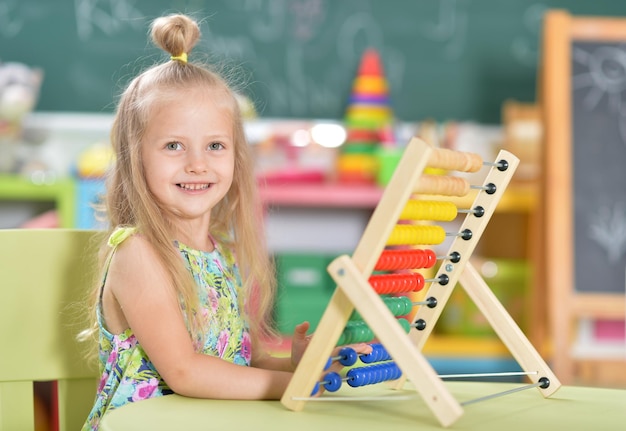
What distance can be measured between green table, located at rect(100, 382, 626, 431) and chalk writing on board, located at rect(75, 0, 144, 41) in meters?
3.13

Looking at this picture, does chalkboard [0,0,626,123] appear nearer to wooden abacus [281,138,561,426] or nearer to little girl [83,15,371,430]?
little girl [83,15,371,430]

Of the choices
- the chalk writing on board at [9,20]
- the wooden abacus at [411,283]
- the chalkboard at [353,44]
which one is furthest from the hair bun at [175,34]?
the chalk writing on board at [9,20]

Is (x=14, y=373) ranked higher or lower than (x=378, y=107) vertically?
lower

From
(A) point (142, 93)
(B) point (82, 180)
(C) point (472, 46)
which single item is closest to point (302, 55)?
(C) point (472, 46)

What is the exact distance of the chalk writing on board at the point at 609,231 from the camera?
11.7 feet

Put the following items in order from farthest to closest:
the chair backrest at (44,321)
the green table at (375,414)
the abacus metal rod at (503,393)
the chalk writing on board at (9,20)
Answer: the chalk writing on board at (9,20)
the chair backrest at (44,321)
the abacus metal rod at (503,393)
the green table at (375,414)

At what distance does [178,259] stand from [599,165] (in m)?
2.55

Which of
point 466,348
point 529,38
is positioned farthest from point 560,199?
point 529,38

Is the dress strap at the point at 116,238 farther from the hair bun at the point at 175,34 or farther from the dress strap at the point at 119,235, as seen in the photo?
the hair bun at the point at 175,34

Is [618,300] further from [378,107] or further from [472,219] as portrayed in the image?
[472,219]

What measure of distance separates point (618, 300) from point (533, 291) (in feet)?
1.13

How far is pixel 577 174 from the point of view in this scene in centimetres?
360

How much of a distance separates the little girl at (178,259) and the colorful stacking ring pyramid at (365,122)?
7.66 ft

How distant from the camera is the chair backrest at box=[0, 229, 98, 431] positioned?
145cm
